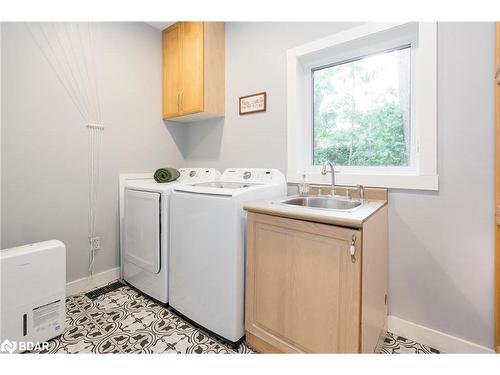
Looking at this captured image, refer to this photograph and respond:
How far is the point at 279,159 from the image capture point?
206 centimetres

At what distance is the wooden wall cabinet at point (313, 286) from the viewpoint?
1.03 m

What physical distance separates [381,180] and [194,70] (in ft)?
6.06

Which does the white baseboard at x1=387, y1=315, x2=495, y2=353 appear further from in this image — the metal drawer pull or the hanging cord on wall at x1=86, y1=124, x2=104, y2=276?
the hanging cord on wall at x1=86, y1=124, x2=104, y2=276

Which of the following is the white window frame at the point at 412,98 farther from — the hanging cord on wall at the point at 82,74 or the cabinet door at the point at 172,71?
the hanging cord on wall at the point at 82,74

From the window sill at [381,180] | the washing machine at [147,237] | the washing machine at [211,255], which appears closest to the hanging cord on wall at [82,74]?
the washing machine at [147,237]

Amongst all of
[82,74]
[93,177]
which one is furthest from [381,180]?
[82,74]

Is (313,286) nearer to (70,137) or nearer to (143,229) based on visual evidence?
(143,229)

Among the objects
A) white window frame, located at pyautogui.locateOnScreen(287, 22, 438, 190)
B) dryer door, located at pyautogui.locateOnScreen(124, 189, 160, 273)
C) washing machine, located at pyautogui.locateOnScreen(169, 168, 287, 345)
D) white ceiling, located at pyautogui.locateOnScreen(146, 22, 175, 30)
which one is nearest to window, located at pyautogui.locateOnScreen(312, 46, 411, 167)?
white window frame, located at pyautogui.locateOnScreen(287, 22, 438, 190)

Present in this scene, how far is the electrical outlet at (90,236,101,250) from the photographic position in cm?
215

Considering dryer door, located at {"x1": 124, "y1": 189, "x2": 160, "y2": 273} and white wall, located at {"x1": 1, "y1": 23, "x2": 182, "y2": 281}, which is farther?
dryer door, located at {"x1": 124, "y1": 189, "x2": 160, "y2": 273}

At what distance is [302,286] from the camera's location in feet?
3.88

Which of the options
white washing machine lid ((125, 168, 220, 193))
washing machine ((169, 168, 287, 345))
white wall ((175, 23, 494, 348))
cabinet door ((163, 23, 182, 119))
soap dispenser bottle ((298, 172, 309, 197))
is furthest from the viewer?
cabinet door ((163, 23, 182, 119))

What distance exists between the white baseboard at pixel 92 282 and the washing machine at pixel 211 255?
855 mm

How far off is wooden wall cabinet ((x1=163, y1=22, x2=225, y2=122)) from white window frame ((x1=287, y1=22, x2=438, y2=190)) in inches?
29.2
